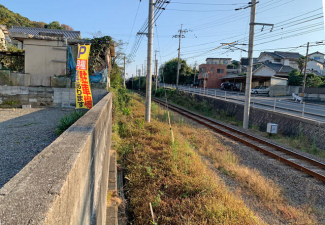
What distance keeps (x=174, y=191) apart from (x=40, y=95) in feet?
35.1

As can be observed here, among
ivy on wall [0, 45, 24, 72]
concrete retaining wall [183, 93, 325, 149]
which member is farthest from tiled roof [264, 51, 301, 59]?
ivy on wall [0, 45, 24, 72]

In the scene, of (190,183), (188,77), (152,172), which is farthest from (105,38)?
(188,77)

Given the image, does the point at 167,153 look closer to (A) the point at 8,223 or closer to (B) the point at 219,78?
(A) the point at 8,223

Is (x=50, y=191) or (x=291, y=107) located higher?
(x=50, y=191)

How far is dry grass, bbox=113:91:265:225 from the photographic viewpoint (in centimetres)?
391

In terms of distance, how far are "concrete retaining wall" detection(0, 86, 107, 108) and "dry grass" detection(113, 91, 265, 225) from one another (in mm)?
6795

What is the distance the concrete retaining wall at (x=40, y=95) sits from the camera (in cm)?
1230

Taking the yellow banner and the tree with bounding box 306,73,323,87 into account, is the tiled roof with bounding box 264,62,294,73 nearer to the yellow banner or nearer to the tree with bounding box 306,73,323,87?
the tree with bounding box 306,73,323,87

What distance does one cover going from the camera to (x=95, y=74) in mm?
13805

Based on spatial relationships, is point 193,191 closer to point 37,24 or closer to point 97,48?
point 97,48

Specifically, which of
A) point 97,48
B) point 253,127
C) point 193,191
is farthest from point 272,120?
point 97,48

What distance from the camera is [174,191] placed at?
191 inches

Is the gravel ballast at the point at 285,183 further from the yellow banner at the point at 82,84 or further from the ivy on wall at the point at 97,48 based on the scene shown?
the ivy on wall at the point at 97,48

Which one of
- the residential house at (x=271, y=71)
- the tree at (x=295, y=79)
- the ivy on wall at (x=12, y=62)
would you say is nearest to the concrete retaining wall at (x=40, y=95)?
the ivy on wall at (x=12, y=62)
